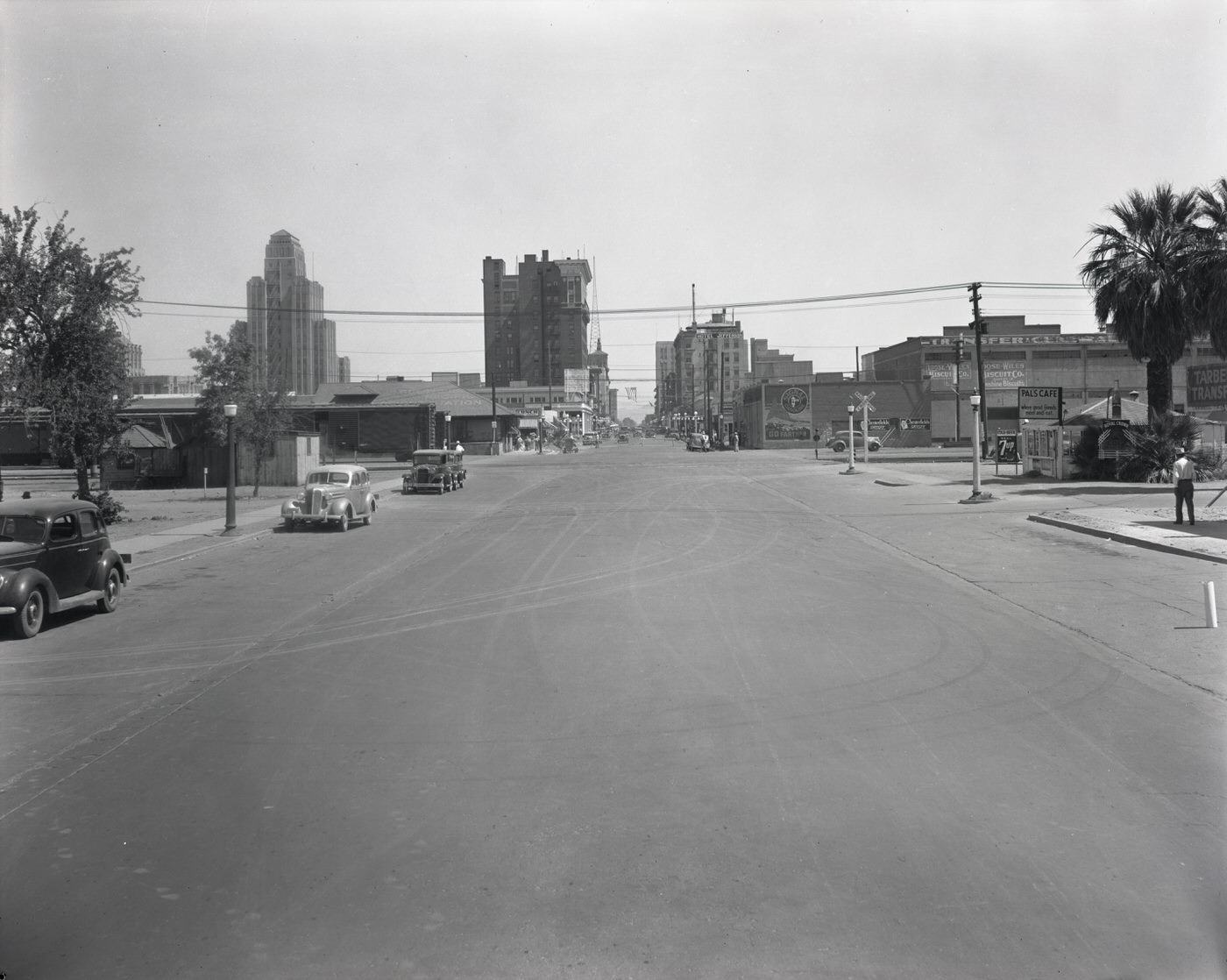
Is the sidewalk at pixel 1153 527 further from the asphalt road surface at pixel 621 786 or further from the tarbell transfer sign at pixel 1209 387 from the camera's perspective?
the asphalt road surface at pixel 621 786

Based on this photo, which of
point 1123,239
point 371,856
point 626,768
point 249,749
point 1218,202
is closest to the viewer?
point 371,856

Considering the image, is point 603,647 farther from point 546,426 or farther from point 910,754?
point 546,426

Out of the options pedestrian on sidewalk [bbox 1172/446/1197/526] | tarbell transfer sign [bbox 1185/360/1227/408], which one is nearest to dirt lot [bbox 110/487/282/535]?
pedestrian on sidewalk [bbox 1172/446/1197/526]

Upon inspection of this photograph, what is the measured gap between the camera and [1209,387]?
973 inches

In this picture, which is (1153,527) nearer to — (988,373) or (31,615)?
(31,615)

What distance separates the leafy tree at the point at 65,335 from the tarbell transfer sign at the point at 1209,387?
2674cm

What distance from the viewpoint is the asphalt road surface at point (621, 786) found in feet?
14.4

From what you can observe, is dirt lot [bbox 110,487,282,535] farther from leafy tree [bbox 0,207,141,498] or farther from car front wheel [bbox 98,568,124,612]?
car front wheel [bbox 98,568,124,612]

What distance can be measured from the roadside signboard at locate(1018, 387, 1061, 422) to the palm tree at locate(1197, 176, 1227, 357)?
72.9 ft

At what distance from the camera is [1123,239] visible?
35156 millimetres

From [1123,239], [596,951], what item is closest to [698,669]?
[596,951]

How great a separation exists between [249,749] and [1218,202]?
33984 millimetres

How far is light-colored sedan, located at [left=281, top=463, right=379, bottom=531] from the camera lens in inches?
956

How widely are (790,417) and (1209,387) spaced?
68.6 meters
